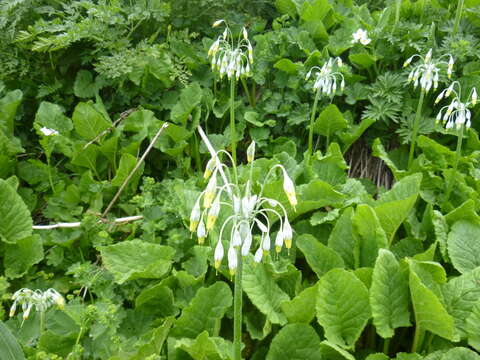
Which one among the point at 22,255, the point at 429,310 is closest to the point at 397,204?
the point at 429,310

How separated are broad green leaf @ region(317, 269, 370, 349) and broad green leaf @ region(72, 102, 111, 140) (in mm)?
1970

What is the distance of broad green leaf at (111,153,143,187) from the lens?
3094mm

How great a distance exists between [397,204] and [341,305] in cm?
67

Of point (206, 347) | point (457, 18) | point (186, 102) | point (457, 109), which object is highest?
point (457, 18)

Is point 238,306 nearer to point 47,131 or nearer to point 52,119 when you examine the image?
point 47,131

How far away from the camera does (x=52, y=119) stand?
11.0 feet

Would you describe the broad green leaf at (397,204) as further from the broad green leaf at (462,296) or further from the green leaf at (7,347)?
the green leaf at (7,347)

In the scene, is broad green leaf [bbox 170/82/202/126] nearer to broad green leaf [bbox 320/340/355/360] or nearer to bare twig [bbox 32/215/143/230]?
bare twig [bbox 32/215/143/230]

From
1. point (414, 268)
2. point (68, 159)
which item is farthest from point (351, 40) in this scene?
point (68, 159)

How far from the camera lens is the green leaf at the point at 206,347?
1.95 m

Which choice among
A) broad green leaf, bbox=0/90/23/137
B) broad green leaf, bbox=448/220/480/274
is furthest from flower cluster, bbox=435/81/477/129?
broad green leaf, bbox=0/90/23/137

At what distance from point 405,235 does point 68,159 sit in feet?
8.34

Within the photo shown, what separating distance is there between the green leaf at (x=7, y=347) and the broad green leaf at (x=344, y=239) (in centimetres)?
155

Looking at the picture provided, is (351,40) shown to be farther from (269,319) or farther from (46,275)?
(46,275)
